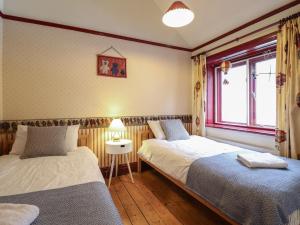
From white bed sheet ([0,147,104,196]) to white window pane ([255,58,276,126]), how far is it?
2537mm

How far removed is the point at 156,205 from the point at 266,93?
228 cm

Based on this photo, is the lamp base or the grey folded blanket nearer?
the grey folded blanket

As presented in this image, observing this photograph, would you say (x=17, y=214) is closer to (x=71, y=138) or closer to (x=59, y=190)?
(x=59, y=190)

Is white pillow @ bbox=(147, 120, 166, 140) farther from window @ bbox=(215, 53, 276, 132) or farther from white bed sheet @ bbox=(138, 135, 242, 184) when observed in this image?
window @ bbox=(215, 53, 276, 132)

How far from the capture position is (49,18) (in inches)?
100

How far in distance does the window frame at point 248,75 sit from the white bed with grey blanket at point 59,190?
230 centimetres

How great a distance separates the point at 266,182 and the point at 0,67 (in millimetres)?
3156

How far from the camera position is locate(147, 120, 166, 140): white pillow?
301 cm

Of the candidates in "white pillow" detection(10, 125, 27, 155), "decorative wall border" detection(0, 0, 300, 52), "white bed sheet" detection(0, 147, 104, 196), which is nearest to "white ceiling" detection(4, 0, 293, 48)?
"decorative wall border" detection(0, 0, 300, 52)

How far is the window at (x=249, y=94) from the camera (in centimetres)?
267

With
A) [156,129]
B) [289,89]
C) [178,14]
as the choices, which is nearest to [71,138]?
[156,129]

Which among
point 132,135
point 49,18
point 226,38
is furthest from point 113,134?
point 226,38

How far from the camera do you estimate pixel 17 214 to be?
2.72 feet

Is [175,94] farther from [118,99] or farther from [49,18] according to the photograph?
[49,18]
